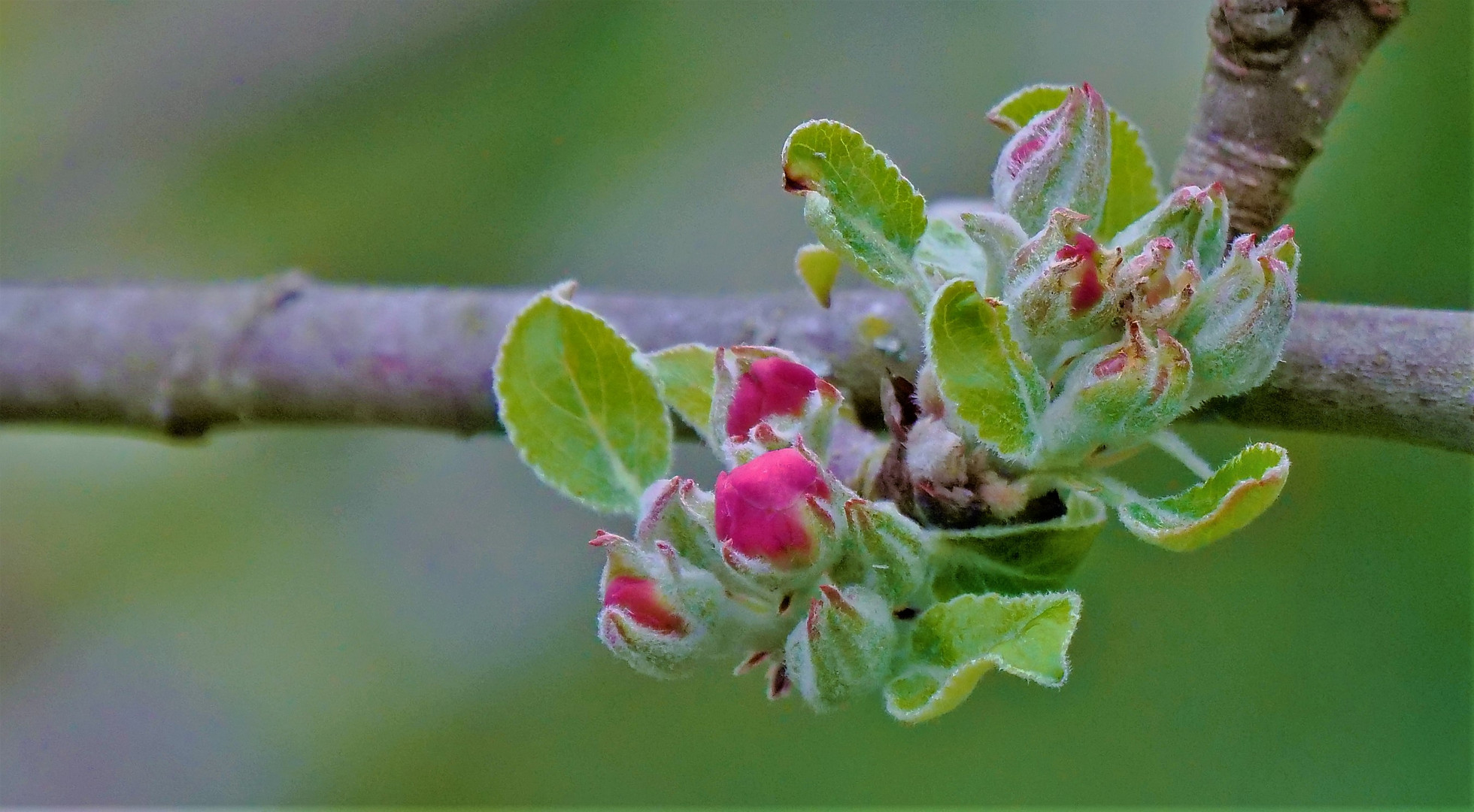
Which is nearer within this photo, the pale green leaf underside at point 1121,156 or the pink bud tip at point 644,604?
the pink bud tip at point 644,604

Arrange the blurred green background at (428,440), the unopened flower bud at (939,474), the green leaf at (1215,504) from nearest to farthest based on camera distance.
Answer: the green leaf at (1215,504)
the unopened flower bud at (939,474)
the blurred green background at (428,440)

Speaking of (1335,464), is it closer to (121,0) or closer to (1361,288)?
(1361,288)

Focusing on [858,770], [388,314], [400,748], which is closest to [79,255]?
[400,748]

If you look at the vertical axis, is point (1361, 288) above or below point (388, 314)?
below

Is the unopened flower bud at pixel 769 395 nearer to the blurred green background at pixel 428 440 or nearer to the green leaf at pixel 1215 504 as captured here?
the green leaf at pixel 1215 504

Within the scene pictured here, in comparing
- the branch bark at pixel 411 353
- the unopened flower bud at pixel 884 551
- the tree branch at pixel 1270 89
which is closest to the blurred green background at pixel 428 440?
the branch bark at pixel 411 353

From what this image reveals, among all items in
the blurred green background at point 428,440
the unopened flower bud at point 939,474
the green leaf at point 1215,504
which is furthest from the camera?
the blurred green background at point 428,440
